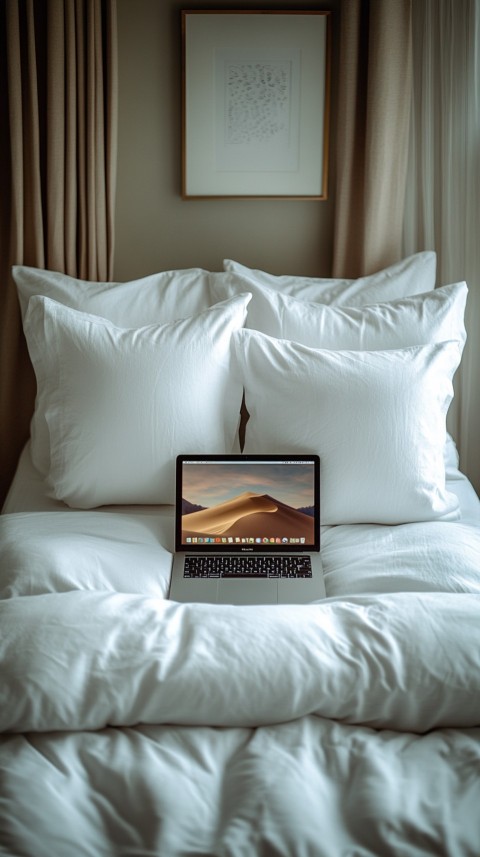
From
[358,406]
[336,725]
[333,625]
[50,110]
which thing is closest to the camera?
[336,725]

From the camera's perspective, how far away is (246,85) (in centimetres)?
247

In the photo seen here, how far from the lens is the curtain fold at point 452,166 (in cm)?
241

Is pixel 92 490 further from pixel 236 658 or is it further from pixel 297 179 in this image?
pixel 297 179

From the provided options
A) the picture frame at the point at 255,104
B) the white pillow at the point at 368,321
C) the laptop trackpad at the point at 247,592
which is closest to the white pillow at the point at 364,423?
the white pillow at the point at 368,321

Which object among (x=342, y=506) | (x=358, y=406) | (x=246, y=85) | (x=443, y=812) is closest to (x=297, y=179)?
(x=246, y=85)

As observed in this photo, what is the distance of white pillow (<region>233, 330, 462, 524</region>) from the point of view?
191cm

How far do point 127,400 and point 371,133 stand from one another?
116 centimetres

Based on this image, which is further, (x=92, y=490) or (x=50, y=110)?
(x=50, y=110)

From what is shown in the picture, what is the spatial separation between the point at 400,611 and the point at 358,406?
66cm

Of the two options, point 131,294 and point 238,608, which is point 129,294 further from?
point 238,608

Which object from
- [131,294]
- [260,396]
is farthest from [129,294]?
[260,396]

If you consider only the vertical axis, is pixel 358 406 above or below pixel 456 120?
below

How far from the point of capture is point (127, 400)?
1941 millimetres

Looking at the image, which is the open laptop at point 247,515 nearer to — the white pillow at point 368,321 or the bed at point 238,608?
the bed at point 238,608
